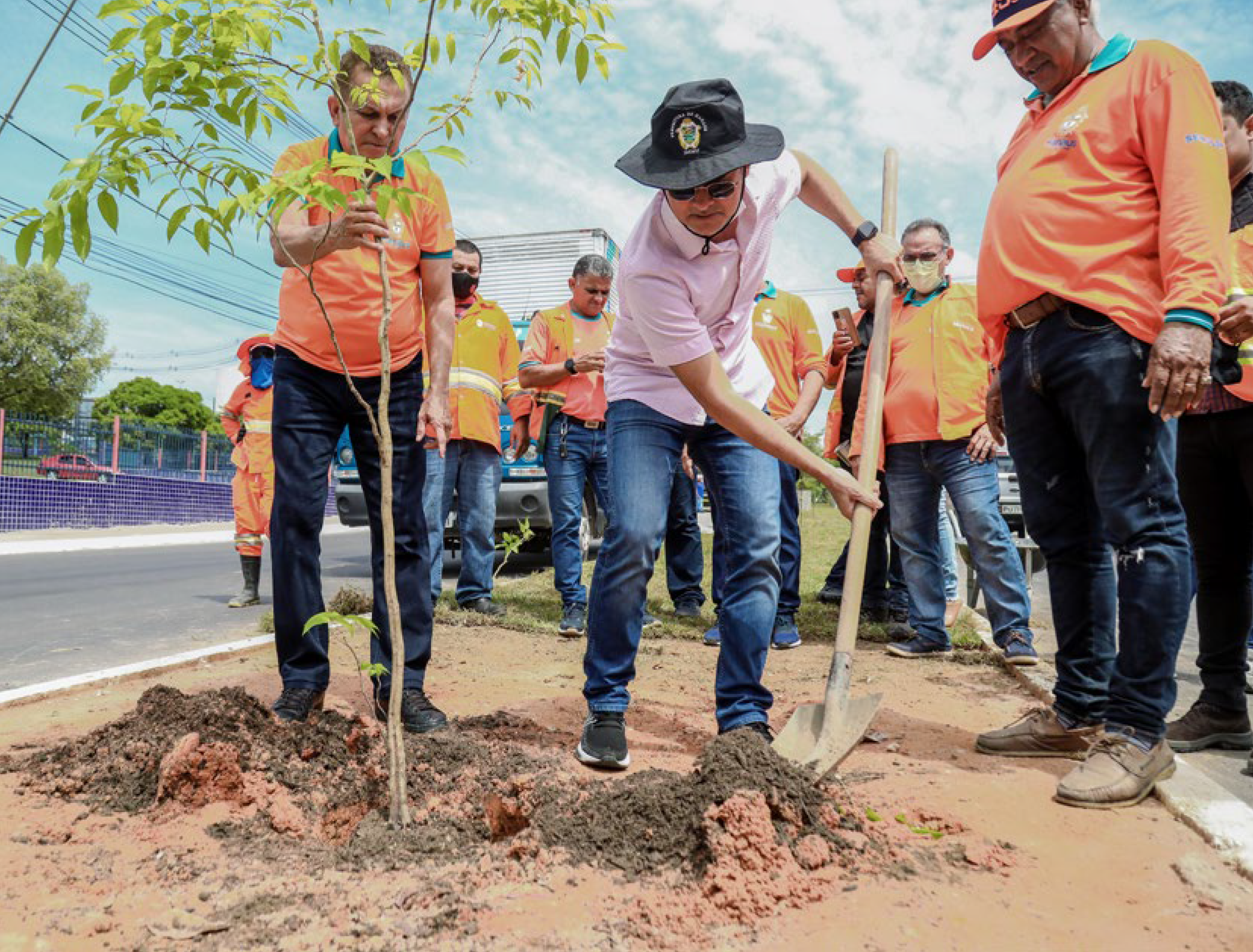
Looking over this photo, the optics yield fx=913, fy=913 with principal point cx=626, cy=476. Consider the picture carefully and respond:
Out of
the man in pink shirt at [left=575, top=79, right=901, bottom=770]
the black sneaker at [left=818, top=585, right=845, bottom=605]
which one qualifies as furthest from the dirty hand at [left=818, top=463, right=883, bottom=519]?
the black sneaker at [left=818, top=585, right=845, bottom=605]

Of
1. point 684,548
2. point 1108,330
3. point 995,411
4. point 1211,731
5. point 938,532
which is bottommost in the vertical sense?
point 1211,731

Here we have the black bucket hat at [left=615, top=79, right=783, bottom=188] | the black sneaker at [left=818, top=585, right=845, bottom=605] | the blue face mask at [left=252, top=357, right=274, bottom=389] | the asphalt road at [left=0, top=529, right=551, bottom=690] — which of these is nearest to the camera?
the black bucket hat at [left=615, top=79, right=783, bottom=188]

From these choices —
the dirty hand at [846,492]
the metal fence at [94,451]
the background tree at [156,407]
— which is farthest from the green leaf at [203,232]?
the background tree at [156,407]

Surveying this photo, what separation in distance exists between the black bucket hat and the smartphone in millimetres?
3183

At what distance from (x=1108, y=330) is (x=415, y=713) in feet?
7.81

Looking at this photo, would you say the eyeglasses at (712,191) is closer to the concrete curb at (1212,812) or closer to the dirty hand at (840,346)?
the concrete curb at (1212,812)

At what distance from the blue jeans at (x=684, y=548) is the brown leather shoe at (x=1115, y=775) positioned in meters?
3.62

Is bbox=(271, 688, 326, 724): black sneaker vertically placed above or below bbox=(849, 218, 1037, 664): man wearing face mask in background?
below

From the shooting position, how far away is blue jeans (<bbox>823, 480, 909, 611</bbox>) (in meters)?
5.83

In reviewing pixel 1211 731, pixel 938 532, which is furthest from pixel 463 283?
pixel 1211 731

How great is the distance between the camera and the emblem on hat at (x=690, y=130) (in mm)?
2391

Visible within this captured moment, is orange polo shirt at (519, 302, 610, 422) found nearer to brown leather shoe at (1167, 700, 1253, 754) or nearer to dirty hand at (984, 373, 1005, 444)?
dirty hand at (984, 373, 1005, 444)

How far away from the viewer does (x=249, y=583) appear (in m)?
6.93

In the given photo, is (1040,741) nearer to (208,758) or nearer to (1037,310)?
(1037,310)
